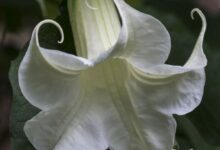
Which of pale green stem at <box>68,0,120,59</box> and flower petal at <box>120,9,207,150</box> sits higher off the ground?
pale green stem at <box>68,0,120,59</box>

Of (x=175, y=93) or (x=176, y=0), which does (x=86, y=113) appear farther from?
(x=176, y=0)

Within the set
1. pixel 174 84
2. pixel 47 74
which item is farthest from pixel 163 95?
pixel 47 74

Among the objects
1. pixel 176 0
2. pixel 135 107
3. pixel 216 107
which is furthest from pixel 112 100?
pixel 176 0

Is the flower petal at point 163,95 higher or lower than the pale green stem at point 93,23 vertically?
lower

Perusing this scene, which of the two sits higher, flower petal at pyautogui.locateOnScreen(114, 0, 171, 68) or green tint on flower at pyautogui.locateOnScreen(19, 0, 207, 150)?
flower petal at pyautogui.locateOnScreen(114, 0, 171, 68)

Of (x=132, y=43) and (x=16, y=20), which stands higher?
(x=132, y=43)
